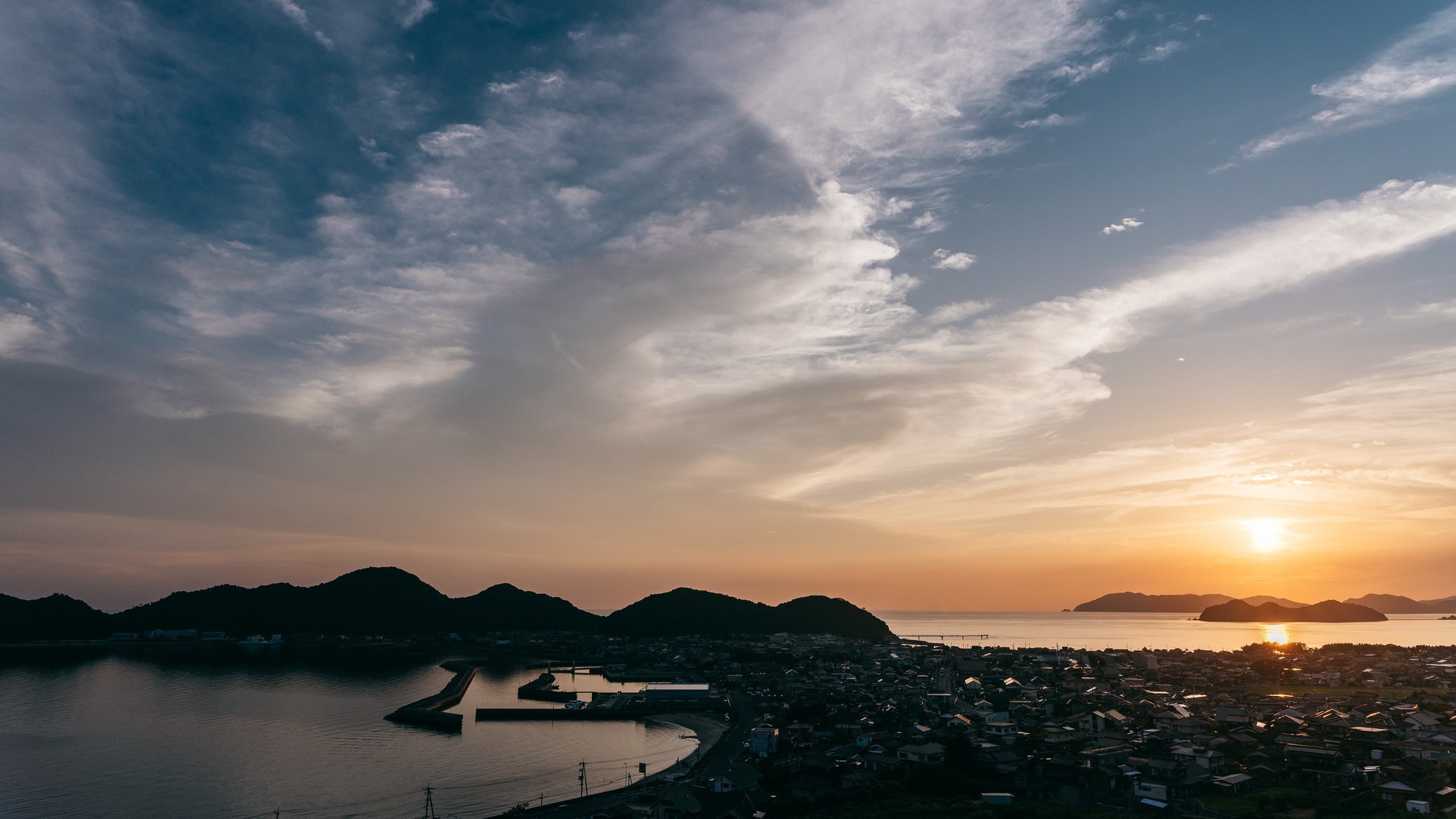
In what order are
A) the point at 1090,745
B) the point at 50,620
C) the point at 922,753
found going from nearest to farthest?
1. the point at 922,753
2. the point at 1090,745
3. the point at 50,620

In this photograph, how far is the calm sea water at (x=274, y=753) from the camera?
29625 millimetres

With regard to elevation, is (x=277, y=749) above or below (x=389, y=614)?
below

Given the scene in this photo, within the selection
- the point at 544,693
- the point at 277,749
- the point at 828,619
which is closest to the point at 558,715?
the point at 544,693

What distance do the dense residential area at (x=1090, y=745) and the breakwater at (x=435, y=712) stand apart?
59.3ft

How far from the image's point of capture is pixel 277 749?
130 feet

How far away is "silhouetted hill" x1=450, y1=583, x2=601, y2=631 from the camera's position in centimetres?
14075

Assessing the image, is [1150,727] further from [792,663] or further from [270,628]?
[270,628]

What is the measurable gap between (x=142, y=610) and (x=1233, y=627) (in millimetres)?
221867

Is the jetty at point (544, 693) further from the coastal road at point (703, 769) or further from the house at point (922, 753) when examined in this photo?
the house at point (922, 753)

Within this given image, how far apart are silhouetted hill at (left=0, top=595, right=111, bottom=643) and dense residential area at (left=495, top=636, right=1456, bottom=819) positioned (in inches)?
4575

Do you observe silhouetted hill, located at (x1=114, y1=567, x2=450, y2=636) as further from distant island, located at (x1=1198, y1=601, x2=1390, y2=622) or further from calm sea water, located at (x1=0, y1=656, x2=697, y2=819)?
distant island, located at (x1=1198, y1=601, x2=1390, y2=622)

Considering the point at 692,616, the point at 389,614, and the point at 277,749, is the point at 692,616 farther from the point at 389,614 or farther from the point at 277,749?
the point at 277,749

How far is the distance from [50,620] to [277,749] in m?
115

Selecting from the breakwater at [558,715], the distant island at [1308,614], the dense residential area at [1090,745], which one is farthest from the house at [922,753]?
the distant island at [1308,614]
